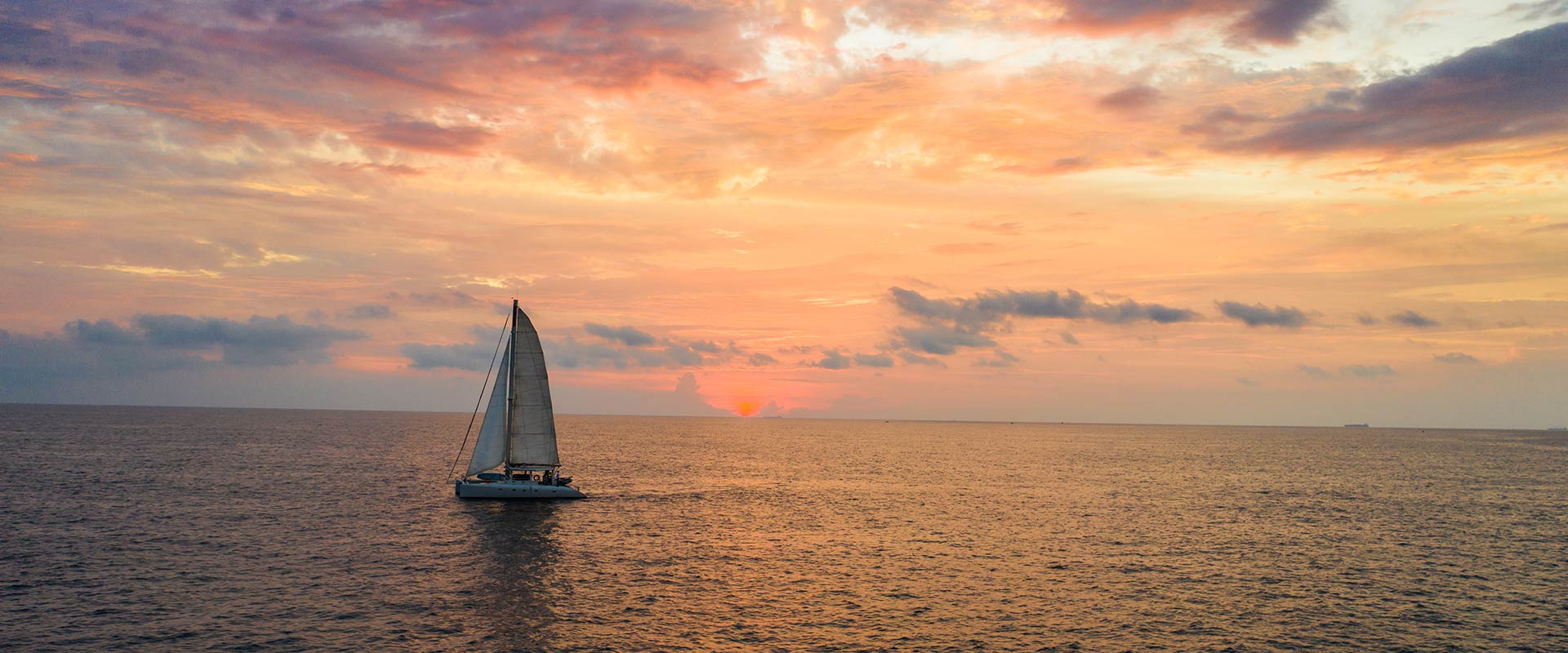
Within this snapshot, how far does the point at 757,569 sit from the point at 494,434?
41.5 meters

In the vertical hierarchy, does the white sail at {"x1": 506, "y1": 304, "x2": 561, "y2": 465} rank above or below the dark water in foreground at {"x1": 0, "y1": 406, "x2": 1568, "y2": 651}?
above

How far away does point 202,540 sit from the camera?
227 ft

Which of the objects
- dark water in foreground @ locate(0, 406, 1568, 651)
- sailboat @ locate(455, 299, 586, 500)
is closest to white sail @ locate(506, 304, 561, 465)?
sailboat @ locate(455, 299, 586, 500)

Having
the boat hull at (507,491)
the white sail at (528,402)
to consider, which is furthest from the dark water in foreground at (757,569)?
the white sail at (528,402)

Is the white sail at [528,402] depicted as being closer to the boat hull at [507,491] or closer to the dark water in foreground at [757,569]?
the boat hull at [507,491]

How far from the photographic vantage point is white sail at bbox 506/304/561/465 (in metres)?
92.1

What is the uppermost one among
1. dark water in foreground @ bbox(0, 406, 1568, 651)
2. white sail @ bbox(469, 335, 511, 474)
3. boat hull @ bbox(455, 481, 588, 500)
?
white sail @ bbox(469, 335, 511, 474)

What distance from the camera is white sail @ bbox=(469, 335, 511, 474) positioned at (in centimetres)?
9381

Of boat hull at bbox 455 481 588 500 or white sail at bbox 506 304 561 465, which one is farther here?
boat hull at bbox 455 481 588 500

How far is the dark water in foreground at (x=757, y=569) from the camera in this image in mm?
47938

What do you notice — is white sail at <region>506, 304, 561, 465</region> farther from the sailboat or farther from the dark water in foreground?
the dark water in foreground

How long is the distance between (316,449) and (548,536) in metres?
133

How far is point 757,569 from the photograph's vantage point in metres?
65.1

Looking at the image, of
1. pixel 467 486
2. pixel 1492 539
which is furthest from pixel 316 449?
pixel 1492 539
